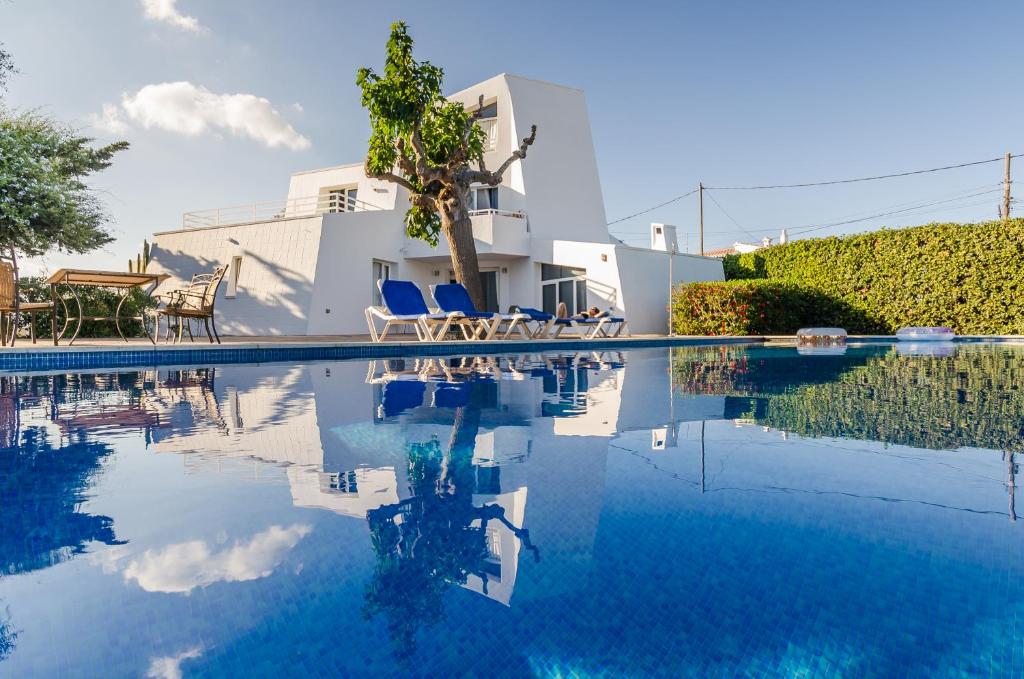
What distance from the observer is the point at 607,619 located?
39.1 inches

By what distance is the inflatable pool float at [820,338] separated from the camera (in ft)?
40.0

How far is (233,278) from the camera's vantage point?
16.8 m

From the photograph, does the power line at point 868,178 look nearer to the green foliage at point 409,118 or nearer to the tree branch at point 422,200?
the green foliage at point 409,118

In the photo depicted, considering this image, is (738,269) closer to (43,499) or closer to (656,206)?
(656,206)

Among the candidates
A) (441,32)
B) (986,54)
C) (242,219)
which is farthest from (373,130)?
(986,54)

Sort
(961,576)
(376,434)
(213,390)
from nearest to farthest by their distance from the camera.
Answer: (961,576), (376,434), (213,390)

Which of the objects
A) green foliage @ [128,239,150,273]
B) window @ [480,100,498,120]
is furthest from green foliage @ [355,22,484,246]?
green foliage @ [128,239,150,273]

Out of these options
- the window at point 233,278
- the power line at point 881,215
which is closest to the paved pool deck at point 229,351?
the window at point 233,278

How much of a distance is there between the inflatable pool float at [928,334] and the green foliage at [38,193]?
66.5 feet

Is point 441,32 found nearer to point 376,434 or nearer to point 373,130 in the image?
point 373,130

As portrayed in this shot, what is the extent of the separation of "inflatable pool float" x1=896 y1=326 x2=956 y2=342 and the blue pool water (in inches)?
524

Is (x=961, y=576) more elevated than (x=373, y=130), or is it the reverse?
(x=373, y=130)

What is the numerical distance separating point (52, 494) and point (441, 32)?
17.5 m

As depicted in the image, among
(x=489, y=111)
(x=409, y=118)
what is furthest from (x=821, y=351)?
(x=489, y=111)
